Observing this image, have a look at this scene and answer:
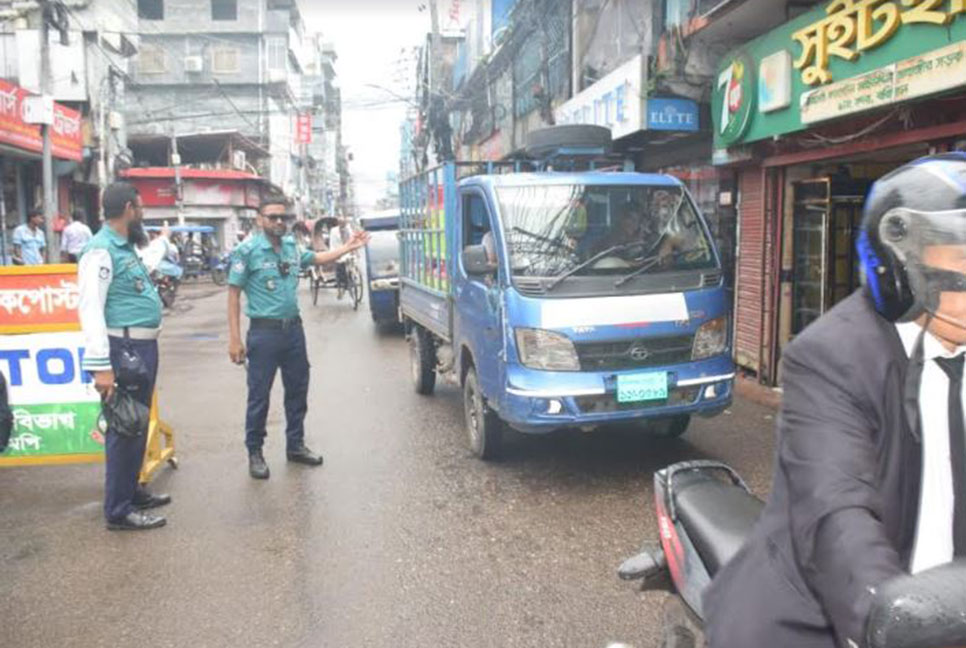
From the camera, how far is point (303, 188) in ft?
190

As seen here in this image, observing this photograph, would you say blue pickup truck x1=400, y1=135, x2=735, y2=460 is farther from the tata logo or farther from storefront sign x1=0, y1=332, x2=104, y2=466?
storefront sign x1=0, y1=332, x2=104, y2=466

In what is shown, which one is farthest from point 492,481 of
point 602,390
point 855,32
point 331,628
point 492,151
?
point 492,151

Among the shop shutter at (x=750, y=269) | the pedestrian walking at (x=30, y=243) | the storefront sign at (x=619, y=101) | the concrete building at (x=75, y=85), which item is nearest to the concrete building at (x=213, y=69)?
the concrete building at (x=75, y=85)

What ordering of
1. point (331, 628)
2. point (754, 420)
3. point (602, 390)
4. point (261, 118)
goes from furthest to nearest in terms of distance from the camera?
1. point (261, 118)
2. point (754, 420)
3. point (602, 390)
4. point (331, 628)

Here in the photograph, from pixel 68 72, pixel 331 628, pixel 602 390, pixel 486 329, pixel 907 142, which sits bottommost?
pixel 331 628

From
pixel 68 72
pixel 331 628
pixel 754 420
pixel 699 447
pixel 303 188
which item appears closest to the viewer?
pixel 331 628

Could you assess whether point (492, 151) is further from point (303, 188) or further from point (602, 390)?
point (303, 188)

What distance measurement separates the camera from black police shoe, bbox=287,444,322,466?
584cm

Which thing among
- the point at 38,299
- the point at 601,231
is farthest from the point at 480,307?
the point at 38,299

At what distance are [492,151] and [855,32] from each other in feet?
50.6

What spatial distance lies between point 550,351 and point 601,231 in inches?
43.8

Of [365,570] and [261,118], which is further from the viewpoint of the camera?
[261,118]

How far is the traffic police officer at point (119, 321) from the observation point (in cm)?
422

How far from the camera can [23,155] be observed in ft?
51.5
